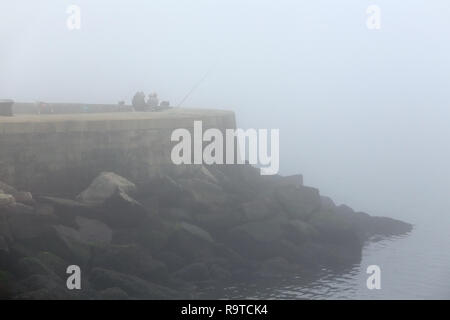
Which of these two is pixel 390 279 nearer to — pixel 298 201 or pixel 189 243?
pixel 298 201

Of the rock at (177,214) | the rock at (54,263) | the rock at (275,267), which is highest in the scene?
the rock at (177,214)

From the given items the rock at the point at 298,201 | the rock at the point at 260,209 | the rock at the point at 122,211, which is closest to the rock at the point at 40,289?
the rock at the point at 122,211

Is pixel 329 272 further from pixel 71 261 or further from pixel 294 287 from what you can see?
pixel 71 261

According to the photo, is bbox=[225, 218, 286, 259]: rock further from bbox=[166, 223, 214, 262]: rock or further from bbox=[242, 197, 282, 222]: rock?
bbox=[166, 223, 214, 262]: rock

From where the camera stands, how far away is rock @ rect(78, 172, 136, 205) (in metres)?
16.4

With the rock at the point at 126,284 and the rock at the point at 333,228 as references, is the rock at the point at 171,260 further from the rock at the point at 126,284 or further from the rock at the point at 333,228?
the rock at the point at 333,228

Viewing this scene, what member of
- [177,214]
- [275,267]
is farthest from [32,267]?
[275,267]

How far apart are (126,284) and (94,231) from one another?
2015mm

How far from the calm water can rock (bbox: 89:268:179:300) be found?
1785mm

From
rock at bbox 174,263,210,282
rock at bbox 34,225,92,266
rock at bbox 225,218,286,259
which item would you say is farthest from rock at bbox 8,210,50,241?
rock at bbox 225,218,286,259

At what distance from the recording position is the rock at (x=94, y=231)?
15312 mm

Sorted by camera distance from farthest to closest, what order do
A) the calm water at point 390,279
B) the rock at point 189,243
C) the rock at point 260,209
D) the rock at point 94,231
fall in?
the rock at point 260,209 → the rock at point 189,243 → the calm water at point 390,279 → the rock at point 94,231

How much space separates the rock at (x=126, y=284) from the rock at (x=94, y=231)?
41.2 inches

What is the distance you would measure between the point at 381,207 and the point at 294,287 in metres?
23.1
